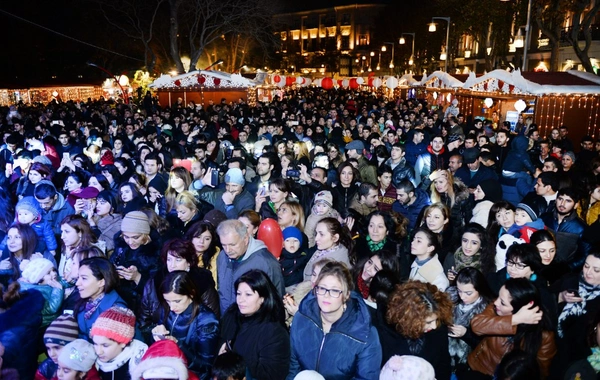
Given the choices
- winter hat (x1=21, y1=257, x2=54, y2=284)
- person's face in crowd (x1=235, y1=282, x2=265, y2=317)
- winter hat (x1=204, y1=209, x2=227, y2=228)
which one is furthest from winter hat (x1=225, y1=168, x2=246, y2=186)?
person's face in crowd (x1=235, y1=282, x2=265, y2=317)

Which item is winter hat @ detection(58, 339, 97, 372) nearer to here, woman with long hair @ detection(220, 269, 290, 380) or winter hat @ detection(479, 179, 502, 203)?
woman with long hair @ detection(220, 269, 290, 380)

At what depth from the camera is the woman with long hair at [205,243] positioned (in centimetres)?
454

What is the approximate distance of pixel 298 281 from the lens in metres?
4.67

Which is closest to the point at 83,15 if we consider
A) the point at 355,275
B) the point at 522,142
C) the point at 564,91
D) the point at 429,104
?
the point at 429,104

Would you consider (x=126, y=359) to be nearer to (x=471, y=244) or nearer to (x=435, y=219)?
(x=471, y=244)

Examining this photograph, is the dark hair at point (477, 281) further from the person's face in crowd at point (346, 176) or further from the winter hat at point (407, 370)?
the person's face in crowd at point (346, 176)

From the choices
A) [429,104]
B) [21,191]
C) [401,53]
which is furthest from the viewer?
[401,53]

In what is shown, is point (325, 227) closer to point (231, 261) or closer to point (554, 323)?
point (231, 261)

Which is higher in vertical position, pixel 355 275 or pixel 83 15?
pixel 83 15

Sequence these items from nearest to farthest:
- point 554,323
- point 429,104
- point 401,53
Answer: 1. point 554,323
2. point 429,104
3. point 401,53

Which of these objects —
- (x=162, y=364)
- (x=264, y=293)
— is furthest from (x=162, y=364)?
(x=264, y=293)

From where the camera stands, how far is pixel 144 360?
270 centimetres

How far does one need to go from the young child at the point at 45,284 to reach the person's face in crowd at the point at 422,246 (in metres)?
2.93

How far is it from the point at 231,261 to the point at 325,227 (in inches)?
33.9
